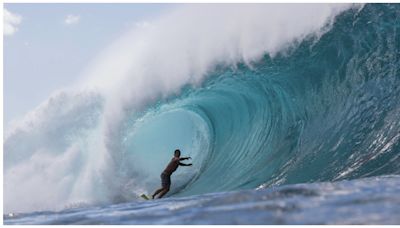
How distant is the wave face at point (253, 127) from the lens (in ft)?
39.1

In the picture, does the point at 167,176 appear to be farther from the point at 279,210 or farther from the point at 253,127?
the point at 279,210

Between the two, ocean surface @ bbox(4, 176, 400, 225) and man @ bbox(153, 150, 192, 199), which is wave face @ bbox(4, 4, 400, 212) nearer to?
man @ bbox(153, 150, 192, 199)

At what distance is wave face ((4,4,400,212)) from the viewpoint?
11.9 m

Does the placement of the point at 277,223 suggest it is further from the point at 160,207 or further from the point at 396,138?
the point at 396,138

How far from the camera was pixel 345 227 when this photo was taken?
4.32m

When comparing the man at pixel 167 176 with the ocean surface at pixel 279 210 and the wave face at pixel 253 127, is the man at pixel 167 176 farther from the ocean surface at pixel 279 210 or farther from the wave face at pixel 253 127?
the ocean surface at pixel 279 210

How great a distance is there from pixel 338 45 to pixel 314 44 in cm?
69

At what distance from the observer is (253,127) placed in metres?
15.3

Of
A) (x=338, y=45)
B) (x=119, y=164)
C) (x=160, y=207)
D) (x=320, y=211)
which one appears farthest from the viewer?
(x=119, y=164)

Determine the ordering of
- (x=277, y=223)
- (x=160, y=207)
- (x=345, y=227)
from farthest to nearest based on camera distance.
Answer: (x=160, y=207) → (x=277, y=223) → (x=345, y=227)

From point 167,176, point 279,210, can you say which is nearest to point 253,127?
point 167,176

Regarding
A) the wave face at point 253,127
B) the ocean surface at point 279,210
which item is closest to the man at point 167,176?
the wave face at point 253,127

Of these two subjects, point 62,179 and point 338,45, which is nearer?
point 338,45

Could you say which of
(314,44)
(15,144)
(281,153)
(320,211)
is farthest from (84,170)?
(320,211)
